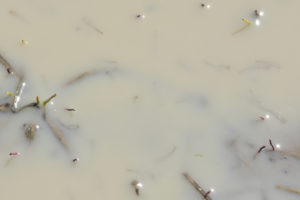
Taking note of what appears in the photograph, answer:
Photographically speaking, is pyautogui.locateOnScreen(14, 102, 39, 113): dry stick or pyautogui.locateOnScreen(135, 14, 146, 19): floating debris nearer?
pyautogui.locateOnScreen(14, 102, 39, 113): dry stick

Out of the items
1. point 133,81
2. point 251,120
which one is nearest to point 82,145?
point 133,81

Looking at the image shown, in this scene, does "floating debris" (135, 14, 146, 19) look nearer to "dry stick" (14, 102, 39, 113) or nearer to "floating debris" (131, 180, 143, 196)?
"dry stick" (14, 102, 39, 113)

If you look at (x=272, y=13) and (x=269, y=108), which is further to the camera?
(x=272, y=13)

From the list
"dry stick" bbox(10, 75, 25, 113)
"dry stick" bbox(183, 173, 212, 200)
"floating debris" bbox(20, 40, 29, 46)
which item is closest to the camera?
"dry stick" bbox(183, 173, 212, 200)

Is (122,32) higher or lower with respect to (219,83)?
higher

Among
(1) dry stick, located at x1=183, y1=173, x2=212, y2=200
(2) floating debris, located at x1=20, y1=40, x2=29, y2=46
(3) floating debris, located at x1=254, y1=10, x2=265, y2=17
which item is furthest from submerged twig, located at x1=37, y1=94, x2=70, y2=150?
Result: (3) floating debris, located at x1=254, y1=10, x2=265, y2=17

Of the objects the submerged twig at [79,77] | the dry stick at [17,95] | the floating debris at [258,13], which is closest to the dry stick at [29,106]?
the dry stick at [17,95]

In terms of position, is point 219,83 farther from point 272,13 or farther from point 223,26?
point 272,13

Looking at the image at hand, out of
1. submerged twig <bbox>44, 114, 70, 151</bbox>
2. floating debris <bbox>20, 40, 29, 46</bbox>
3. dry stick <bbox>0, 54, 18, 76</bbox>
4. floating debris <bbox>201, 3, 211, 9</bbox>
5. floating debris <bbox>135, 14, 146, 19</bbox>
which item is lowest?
submerged twig <bbox>44, 114, 70, 151</bbox>
